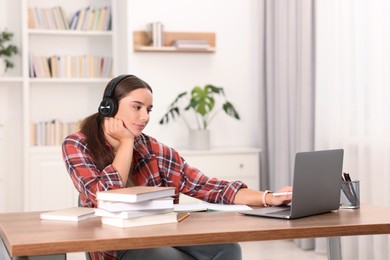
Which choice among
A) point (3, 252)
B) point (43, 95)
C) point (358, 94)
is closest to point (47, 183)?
point (43, 95)

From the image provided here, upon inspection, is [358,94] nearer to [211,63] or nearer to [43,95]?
[211,63]

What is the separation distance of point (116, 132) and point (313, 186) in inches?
30.6

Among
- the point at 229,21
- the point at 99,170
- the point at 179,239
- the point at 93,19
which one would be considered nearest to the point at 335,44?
the point at 229,21

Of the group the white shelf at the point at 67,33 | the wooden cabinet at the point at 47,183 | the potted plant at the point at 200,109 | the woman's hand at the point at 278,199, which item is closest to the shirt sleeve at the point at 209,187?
the woman's hand at the point at 278,199

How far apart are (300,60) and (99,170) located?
2.88 metres

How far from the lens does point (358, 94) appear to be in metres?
4.43

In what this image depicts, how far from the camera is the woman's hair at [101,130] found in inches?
101

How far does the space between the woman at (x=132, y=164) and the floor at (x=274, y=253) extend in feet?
7.02

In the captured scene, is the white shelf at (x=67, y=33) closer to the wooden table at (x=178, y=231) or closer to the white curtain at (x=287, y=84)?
the white curtain at (x=287, y=84)

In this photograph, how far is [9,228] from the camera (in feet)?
6.77

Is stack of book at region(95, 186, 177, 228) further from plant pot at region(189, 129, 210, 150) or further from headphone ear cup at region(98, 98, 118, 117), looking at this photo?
plant pot at region(189, 129, 210, 150)

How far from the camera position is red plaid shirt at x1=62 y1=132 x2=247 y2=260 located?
2.40 meters

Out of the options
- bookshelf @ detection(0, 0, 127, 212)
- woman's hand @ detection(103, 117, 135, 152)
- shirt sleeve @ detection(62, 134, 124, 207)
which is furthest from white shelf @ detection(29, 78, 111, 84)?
shirt sleeve @ detection(62, 134, 124, 207)

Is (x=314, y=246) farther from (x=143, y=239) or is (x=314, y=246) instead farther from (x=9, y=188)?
(x=143, y=239)
